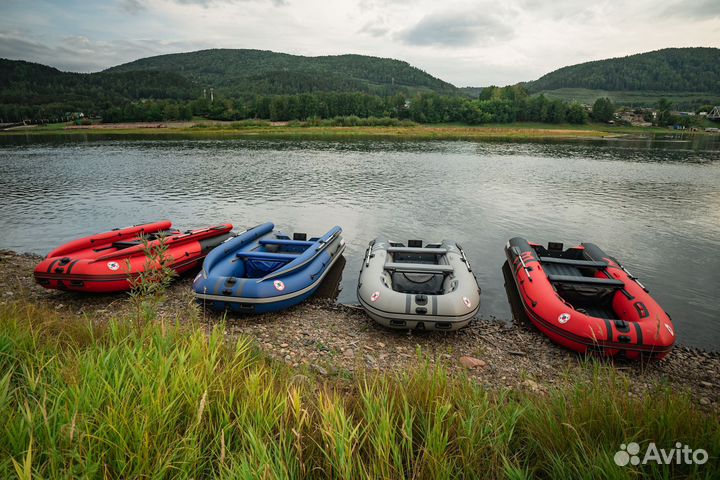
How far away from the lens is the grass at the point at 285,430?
228cm

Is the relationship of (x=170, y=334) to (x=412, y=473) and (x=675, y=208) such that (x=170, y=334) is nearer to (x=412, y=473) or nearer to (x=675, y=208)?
(x=412, y=473)

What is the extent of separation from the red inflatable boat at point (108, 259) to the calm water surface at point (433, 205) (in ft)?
14.1

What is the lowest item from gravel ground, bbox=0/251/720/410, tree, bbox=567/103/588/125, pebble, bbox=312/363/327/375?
gravel ground, bbox=0/251/720/410

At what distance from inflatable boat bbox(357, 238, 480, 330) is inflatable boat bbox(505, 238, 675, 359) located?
127 cm

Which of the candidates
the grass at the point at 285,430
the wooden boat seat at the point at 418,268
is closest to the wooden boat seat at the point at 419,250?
the wooden boat seat at the point at 418,268

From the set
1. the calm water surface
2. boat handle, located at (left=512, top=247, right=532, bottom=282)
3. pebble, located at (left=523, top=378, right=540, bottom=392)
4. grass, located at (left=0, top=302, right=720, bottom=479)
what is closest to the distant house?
the calm water surface

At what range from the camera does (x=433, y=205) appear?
59.2 feet

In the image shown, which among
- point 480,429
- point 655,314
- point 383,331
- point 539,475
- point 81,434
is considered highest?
point 81,434

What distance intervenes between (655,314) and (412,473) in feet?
20.5

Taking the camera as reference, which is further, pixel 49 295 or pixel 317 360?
pixel 49 295

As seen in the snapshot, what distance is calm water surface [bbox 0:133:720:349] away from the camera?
1099cm

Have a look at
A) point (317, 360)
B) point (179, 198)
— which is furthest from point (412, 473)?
point (179, 198)

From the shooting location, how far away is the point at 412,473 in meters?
2.54
